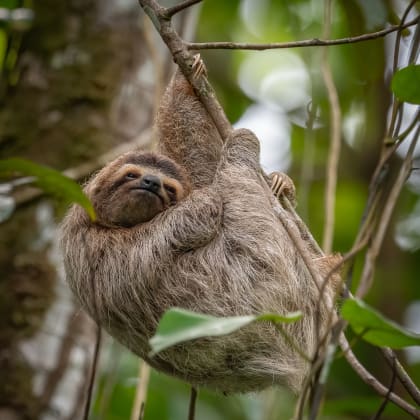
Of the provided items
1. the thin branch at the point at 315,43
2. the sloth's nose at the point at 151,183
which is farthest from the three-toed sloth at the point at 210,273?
the thin branch at the point at 315,43

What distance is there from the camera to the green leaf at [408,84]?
14.1 feet

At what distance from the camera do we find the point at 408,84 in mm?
4348

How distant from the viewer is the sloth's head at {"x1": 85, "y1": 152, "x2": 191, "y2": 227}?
644cm

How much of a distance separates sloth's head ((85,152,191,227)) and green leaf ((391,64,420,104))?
8.37 feet

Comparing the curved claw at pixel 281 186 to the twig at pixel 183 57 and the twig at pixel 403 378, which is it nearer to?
the twig at pixel 183 57

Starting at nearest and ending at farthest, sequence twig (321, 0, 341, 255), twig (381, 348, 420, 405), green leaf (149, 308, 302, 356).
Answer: green leaf (149, 308, 302, 356), twig (381, 348, 420, 405), twig (321, 0, 341, 255)

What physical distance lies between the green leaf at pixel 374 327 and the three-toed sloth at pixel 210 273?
1975 mm

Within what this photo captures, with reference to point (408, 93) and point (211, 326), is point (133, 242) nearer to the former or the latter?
point (408, 93)

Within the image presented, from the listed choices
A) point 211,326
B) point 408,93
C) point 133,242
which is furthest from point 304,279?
point 211,326

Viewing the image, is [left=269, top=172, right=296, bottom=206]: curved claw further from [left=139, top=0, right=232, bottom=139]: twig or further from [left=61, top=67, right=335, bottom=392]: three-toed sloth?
[left=139, top=0, right=232, bottom=139]: twig

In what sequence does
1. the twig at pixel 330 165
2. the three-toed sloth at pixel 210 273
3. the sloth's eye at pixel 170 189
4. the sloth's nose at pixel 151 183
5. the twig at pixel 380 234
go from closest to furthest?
the twig at pixel 380 234 → the three-toed sloth at pixel 210 273 → the twig at pixel 330 165 → the sloth's nose at pixel 151 183 → the sloth's eye at pixel 170 189

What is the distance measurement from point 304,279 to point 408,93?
1967 mm

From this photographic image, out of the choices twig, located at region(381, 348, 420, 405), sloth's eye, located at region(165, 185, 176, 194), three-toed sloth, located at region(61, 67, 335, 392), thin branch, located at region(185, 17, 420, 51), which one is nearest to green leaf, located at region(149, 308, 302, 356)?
twig, located at region(381, 348, 420, 405)

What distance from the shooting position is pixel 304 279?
5.89 m
